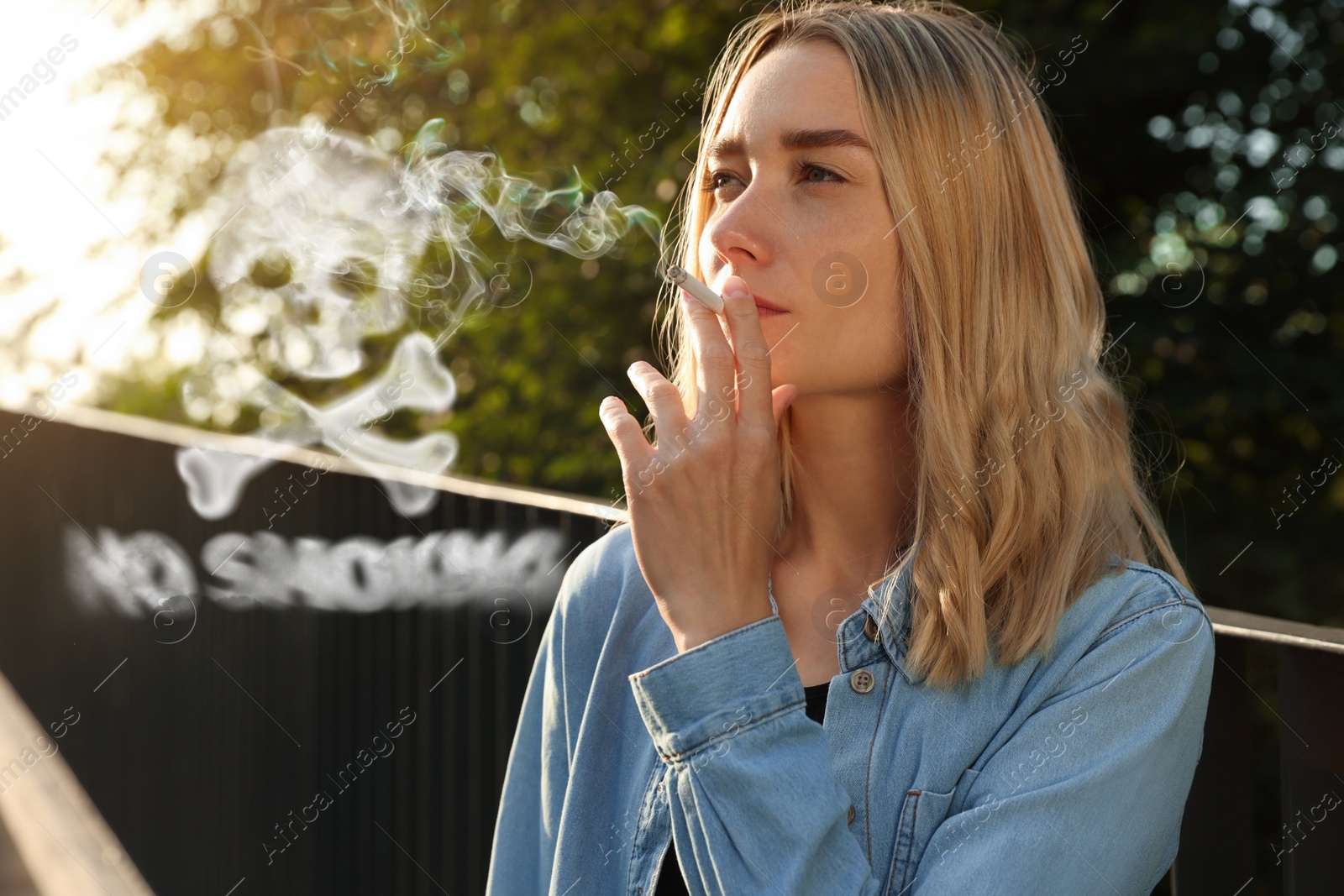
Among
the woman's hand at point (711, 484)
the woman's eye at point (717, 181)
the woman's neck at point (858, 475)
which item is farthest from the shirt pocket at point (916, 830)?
the woman's eye at point (717, 181)

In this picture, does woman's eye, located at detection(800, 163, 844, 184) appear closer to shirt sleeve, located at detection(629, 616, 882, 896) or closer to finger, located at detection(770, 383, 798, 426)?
finger, located at detection(770, 383, 798, 426)

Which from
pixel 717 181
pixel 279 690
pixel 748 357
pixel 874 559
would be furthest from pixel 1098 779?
pixel 279 690

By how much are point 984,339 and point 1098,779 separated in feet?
2.34

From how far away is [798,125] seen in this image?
5.88ft

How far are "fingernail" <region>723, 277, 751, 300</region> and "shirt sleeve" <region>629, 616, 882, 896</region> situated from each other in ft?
1.54

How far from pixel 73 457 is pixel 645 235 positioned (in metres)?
3.10

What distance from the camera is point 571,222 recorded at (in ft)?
17.6

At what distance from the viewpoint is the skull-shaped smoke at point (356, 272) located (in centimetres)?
400

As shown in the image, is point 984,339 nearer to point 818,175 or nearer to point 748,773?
point 818,175

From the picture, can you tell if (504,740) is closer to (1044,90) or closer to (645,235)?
(645,235)

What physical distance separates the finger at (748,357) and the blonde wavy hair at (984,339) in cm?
28

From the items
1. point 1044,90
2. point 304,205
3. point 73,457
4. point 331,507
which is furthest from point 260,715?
point 1044,90

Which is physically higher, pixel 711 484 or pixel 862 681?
pixel 711 484

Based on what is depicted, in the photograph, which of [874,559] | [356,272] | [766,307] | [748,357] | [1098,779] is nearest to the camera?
[1098,779]
